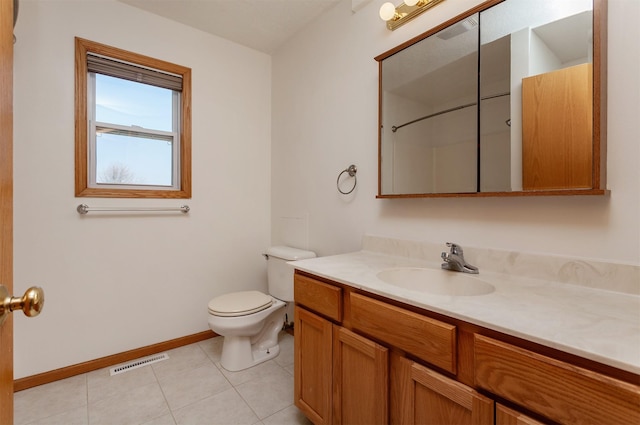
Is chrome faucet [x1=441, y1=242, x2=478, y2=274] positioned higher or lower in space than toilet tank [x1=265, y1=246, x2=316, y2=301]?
higher

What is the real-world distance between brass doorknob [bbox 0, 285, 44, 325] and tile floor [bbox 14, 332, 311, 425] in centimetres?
126

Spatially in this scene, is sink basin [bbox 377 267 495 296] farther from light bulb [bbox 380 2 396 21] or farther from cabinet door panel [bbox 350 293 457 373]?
light bulb [bbox 380 2 396 21]

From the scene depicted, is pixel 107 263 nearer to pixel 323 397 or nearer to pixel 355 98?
pixel 323 397

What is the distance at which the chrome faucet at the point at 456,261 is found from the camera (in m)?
1.23

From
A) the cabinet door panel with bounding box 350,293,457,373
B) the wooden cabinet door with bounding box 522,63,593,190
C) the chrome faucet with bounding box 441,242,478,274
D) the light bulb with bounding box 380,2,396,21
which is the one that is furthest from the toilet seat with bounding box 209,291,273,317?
the light bulb with bounding box 380,2,396,21

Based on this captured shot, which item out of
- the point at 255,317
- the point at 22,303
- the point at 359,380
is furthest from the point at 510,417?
the point at 255,317

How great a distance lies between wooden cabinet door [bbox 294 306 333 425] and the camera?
1.25 m

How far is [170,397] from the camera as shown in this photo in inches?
64.5

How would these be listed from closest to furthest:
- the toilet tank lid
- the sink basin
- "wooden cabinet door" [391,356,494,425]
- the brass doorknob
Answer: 1. the brass doorknob
2. "wooden cabinet door" [391,356,494,425]
3. the sink basin
4. the toilet tank lid

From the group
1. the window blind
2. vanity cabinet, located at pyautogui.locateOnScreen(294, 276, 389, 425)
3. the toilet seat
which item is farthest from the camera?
the window blind

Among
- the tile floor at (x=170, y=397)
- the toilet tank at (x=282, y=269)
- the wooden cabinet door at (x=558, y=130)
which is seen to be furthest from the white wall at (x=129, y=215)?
the wooden cabinet door at (x=558, y=130)

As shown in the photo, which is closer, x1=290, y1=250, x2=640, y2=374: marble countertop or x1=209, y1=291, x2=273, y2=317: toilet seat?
x1=290, y1=250, x2=640, y2=374: marble countertop

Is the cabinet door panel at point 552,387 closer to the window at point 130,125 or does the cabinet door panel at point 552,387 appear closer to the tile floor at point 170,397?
the tile floor at point 170,397

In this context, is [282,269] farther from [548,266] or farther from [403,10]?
[403,10]
